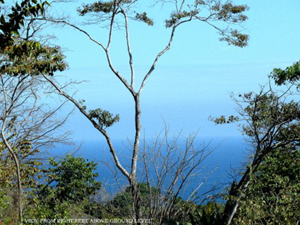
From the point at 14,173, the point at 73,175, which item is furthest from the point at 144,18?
the point at 73,175

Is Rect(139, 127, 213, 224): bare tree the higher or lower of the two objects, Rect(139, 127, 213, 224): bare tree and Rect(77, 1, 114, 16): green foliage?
the lower

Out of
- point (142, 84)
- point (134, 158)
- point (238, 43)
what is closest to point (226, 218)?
point (134, 158)

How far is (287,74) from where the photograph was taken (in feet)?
34.7

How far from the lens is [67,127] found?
10.3 metres

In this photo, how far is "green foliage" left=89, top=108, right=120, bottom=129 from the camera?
331 inches

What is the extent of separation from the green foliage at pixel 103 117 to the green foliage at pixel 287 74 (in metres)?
4.45

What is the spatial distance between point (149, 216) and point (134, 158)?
4.90 ft

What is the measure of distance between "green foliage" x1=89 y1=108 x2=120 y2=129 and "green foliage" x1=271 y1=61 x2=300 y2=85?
4450 mm

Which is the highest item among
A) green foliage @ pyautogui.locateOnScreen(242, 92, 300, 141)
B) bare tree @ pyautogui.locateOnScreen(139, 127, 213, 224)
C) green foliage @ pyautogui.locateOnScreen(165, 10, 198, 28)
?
green foliage @ pyautogui.locateOnScreen(165, 10, 198, 28)

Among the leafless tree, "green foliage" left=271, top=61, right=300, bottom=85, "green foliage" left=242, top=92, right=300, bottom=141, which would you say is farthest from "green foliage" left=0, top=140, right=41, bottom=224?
"green foliage" left=271, top=61, right=300, bottom=85

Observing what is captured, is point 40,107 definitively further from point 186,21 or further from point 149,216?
point 149,216

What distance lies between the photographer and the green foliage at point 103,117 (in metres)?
8.41

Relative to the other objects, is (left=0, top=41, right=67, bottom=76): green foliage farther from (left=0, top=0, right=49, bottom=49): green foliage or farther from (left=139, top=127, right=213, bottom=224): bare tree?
(left=139, top=127, right=213, bottom=224): bare tree

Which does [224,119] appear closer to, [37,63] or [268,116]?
[268,116]
